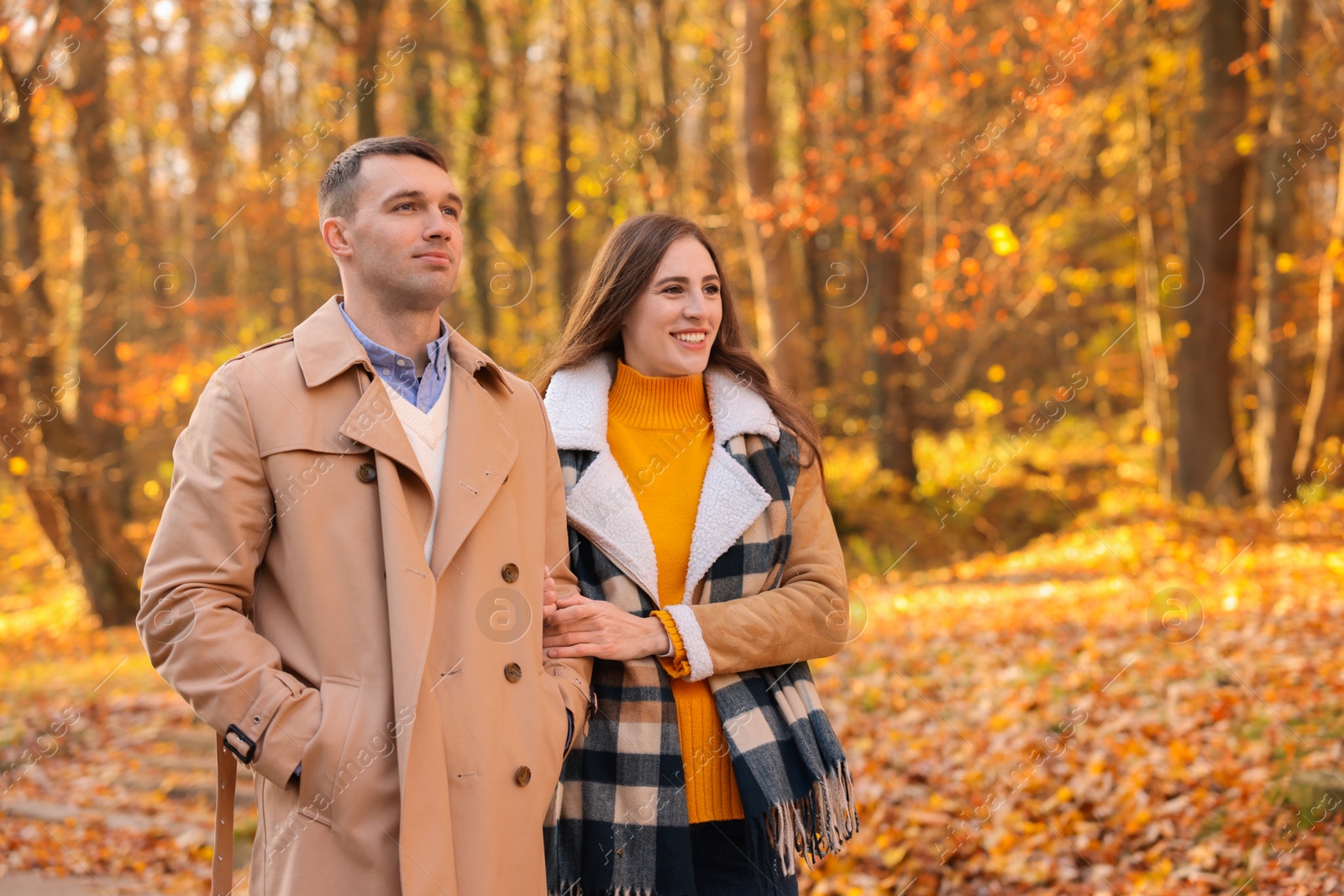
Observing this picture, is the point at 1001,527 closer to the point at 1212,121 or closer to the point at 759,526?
the point at 1212,121

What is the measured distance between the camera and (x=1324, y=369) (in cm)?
942

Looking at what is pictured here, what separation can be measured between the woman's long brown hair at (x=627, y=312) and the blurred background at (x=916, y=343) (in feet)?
2.91

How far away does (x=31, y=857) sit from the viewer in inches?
205

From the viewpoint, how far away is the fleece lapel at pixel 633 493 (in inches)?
101

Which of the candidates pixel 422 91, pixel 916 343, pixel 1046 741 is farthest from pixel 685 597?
pixel 422 91

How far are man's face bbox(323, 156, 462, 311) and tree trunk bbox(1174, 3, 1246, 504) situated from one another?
932 cm

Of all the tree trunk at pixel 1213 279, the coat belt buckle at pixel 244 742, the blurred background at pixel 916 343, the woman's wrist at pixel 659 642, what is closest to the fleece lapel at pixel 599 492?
the woman's wrist at pixel 659 642

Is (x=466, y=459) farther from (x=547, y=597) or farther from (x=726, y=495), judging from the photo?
(x=726, y=495)

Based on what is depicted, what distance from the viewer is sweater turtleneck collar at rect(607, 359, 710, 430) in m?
2.79

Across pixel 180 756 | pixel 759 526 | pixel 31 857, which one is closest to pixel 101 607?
pixel 180 756

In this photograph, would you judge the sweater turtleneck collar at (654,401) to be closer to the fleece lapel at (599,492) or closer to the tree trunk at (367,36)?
the fleece lapel at (599,492)

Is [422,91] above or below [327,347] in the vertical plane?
above

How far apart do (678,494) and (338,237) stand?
103cm

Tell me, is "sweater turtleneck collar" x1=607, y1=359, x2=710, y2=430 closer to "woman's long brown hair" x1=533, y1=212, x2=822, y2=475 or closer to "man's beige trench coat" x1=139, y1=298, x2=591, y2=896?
"woman's long brown hair" x1=533, y1=212, x2=822, y2=475
